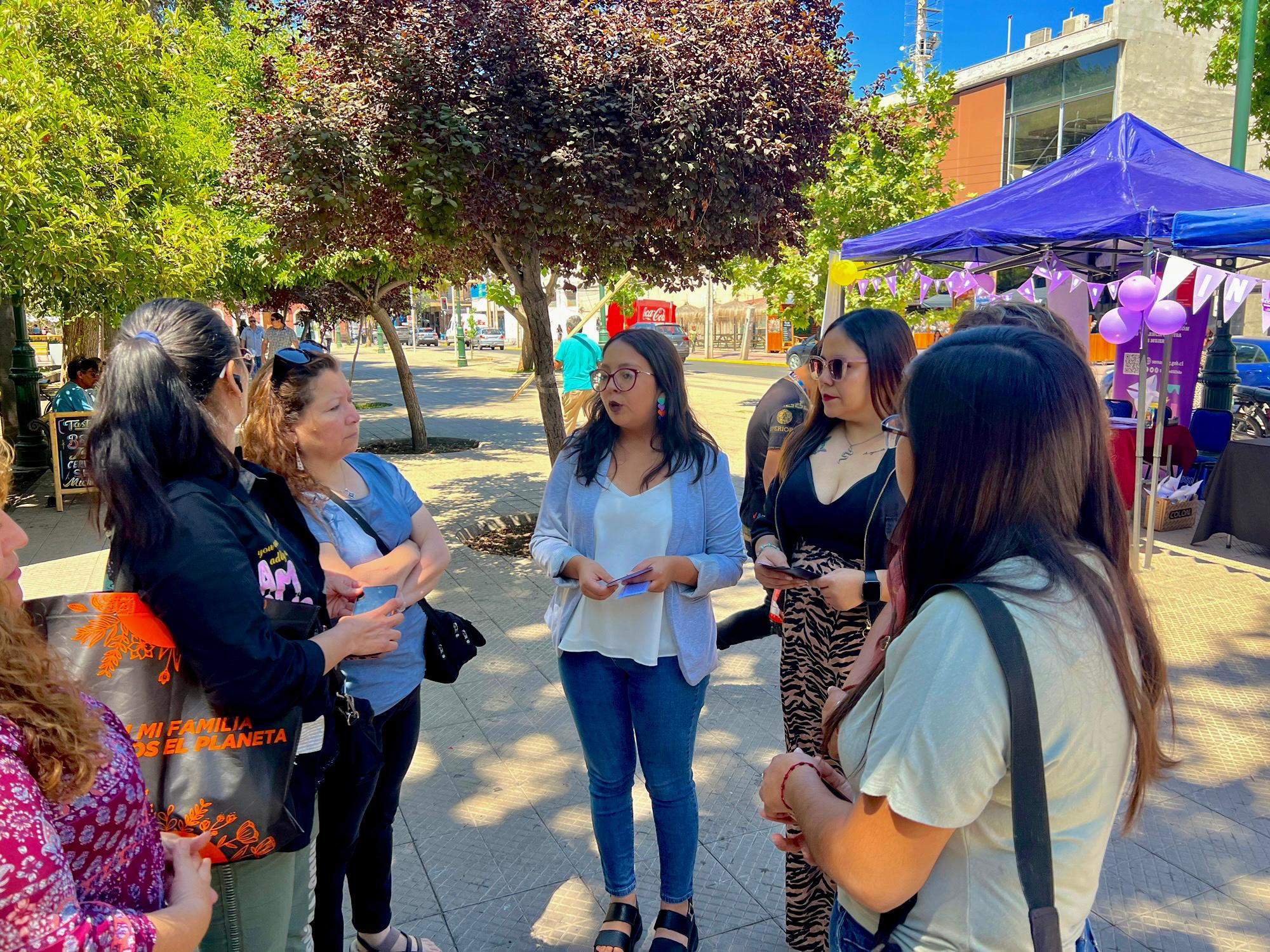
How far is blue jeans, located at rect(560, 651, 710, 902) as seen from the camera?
2535 mm

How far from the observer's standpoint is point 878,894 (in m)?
1.16

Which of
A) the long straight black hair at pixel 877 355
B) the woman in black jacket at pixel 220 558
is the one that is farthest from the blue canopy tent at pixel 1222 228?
the woman in black jacket at pixel 220 558

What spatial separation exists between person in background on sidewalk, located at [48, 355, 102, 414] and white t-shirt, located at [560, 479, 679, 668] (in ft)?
25.4

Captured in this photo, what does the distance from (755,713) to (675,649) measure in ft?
6.25

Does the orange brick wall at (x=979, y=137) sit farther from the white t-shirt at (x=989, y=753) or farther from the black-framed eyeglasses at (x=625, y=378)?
the white t-shirt at (x=989, y=753)

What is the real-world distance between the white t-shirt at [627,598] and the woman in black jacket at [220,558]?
775 millimetres

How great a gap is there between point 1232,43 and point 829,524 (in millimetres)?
14142

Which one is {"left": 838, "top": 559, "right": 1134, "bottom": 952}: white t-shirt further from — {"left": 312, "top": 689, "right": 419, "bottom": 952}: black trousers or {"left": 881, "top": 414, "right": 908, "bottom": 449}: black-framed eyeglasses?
{"left": 312, "top": 689, "right": 419, "bottom": 952}: black trousers

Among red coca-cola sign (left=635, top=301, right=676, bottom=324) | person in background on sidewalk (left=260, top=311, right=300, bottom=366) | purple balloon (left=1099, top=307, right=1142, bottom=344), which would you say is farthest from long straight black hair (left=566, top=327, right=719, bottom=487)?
red coca-cola sign (left=635, top=301, right=676, bottom=324)

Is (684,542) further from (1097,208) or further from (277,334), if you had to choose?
(277,334)

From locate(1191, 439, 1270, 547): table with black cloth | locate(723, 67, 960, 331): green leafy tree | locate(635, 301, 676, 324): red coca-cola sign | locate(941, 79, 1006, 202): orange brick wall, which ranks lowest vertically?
locate(1191, 439, 1270, 547): table with black cloth

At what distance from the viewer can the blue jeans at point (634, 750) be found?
8.32ft

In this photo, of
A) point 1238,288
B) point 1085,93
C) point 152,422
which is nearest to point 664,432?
point 152,422

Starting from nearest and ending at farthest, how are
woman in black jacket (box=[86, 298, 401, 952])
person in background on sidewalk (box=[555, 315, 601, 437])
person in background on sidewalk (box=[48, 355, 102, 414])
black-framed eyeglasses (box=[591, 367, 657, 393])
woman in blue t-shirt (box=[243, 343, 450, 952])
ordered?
woman in black jacket (box=[86, 298, 401, 952]) → woman in blue t-shirt (box=[243, 343, 450, 952]) → black-framed eyeglasses (box=[591, 367, 657, 393]) → person in background on sidewalk (box=[48, 355, 102, 414]) → person in background on sidewalk (box=[555, 315, 601, 437])
